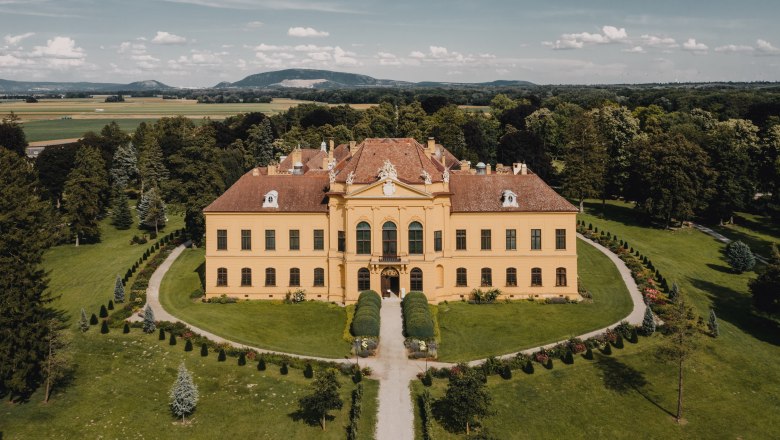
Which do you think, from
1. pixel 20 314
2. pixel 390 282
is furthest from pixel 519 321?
pixel 20 314

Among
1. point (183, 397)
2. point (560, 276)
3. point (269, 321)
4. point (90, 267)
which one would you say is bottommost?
point (269, 321)

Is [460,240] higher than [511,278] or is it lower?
higher

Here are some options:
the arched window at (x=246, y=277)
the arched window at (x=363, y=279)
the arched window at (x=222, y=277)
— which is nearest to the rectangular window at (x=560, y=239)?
the arched window at (x=363, y=279)

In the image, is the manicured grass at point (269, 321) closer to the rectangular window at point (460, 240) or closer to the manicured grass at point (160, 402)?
the manicured grass at point (160, 402)

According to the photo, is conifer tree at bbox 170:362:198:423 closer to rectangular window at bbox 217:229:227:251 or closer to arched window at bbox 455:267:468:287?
rectangular window at bbox 217:229:227:251

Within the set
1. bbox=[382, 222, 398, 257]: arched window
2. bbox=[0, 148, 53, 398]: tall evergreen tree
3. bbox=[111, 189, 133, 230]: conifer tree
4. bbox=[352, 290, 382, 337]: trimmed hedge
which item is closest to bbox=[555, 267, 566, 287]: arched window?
bbox=[382, 222, 398, 257]: arched window

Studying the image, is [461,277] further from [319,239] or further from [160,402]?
[160,402]
